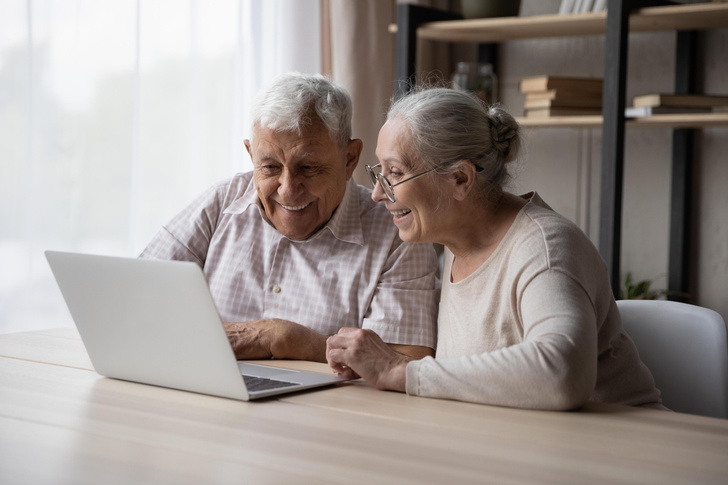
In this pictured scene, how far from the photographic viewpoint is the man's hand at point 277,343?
1.59 meters

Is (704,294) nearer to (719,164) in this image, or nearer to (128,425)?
(719,164)

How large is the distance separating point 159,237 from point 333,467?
1.09m

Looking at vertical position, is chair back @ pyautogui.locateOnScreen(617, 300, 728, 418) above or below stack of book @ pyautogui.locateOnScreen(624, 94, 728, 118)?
below

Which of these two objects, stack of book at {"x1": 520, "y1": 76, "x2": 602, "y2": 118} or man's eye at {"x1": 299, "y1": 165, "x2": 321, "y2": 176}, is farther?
stack of book at {"x1": 520, "y1": 76, "x2": 602, "y2": 118}

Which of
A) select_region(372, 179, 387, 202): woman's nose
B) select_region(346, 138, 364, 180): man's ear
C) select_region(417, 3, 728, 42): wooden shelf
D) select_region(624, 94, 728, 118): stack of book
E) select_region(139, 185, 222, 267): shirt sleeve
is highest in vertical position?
select_region(417, 3, 728, 42): wooden shelf

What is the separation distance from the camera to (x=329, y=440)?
3.35 ft

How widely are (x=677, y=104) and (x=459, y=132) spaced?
1.49m

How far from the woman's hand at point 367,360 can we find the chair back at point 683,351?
55cm

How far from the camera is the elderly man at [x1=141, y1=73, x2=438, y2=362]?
5.74ft

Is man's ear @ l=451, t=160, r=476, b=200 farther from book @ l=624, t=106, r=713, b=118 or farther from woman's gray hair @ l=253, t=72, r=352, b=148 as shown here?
book @ l=624, t=106, r=713, b=118

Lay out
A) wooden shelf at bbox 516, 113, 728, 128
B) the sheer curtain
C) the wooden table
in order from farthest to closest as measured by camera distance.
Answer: wooden shelf at bbox 516, 113, 728, 128 < the sheer curtain < the wooden table

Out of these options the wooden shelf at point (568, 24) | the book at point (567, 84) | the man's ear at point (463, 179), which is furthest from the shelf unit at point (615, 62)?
the man's ear at point (463, 179)

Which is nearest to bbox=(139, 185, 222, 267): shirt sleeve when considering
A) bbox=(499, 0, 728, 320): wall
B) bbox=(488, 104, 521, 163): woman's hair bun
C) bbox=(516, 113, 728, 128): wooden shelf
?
bbox=(488, 104, 521, 163): woman's hair bun

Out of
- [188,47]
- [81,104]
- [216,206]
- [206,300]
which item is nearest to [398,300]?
[216,206]
